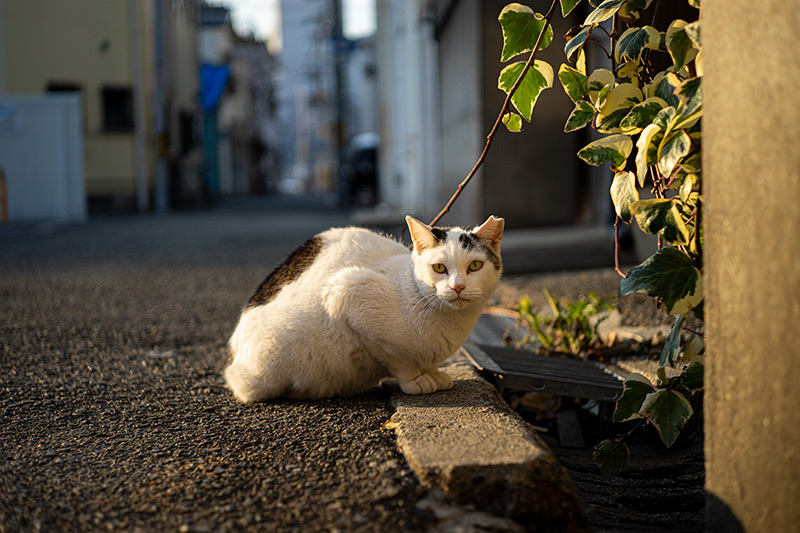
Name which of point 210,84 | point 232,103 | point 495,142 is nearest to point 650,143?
point 495,142

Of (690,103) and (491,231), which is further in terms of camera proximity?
(491,231)

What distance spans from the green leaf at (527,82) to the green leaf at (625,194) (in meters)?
0.35

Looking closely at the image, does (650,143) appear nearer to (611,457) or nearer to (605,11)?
(605,11)

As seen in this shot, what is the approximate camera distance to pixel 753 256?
1278 millimetres

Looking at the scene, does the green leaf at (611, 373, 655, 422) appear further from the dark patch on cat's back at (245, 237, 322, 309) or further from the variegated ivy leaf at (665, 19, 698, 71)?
the dark patch on cat's back at (245, 237, 322, 309)

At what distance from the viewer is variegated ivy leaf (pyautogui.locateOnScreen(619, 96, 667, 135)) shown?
1.76 m

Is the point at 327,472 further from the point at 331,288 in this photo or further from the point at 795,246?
the point at 795,246

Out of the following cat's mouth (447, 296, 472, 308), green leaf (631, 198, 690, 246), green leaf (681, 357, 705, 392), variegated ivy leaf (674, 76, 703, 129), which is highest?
variegated ivy leaf (674, 76, 703, 129)

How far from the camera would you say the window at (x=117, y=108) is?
1670cm

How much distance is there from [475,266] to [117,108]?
16.3 m

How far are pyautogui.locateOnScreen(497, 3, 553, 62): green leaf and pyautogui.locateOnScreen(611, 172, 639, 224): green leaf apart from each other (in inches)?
16.6

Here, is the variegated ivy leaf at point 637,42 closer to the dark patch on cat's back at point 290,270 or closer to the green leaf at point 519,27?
the green leaf at point 519,27

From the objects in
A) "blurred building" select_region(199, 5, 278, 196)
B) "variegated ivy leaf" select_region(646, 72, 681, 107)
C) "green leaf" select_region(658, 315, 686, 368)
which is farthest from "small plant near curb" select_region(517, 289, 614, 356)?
"blurred building" select_region(199, 5, 278, 196)

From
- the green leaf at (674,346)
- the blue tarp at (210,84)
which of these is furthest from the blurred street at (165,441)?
the blue tarp at (210,84)
